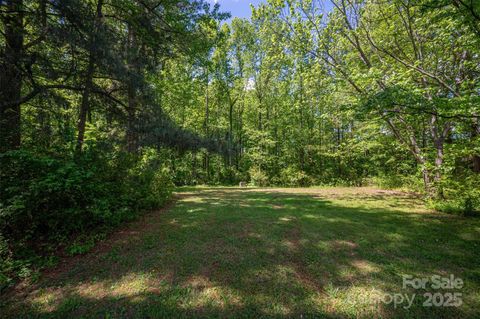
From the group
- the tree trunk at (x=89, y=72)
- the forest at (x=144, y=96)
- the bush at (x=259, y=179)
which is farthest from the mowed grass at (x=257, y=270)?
the bush at (x=259, y=179)

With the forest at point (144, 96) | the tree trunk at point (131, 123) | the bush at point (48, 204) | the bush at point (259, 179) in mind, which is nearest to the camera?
the bush at point (48, 204)

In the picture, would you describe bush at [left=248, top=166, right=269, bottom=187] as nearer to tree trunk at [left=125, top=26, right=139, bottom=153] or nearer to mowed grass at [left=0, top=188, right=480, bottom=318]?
mowed grass at [left=0, top=188, right=480, bottom=318]

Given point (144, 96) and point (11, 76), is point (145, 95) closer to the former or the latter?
point (144, 96)

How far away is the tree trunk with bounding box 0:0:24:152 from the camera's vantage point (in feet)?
13.1

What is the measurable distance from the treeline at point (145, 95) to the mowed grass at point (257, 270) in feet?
3.14

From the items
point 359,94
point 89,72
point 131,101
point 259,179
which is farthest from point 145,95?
point 259,179

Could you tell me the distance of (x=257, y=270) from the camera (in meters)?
2.84

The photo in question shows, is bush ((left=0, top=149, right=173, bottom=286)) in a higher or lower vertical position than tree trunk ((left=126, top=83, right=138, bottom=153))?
lower

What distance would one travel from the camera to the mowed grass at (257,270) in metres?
2.17

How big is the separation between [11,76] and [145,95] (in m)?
2.86

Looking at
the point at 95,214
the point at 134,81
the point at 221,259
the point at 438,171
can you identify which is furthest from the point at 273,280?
the point at 438,171

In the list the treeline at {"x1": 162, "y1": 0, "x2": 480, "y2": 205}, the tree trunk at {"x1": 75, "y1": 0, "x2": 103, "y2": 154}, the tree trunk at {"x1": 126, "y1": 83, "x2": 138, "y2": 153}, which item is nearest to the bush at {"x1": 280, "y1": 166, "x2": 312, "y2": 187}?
the treeline at {"x1": 162, "y1": 0, "x2": 480, "y2": 205}

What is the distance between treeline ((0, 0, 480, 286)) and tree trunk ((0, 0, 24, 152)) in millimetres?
27

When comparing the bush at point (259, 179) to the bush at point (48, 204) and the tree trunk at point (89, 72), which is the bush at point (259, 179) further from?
the tree trunk at point (89, 72)
